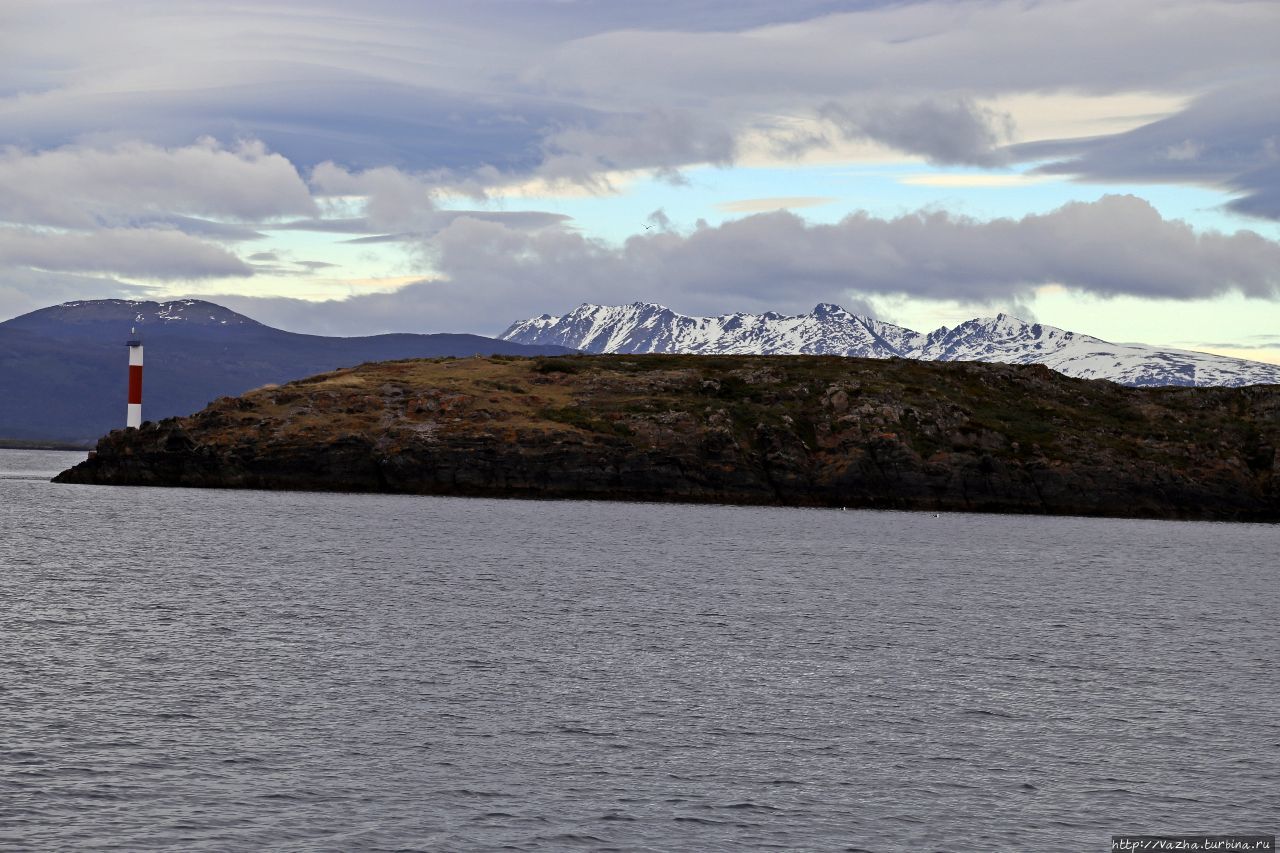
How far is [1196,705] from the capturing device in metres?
50.2

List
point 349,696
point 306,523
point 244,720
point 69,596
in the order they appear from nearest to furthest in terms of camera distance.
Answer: point 244,720 < point 349,696 < point 69,596 < point 306,523

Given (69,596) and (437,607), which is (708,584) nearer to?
(437,607)

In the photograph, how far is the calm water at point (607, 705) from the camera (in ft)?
108

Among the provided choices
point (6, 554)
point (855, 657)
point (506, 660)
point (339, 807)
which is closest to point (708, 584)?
point (855, 657)

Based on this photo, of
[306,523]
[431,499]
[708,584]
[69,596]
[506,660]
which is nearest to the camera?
[506,660]

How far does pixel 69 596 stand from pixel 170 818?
46.7 m

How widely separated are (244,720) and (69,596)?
36.6 metres

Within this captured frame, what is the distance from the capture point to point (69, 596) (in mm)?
73688

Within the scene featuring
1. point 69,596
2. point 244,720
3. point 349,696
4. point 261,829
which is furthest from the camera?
point 69,596

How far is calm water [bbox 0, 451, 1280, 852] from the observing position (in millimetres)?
32875

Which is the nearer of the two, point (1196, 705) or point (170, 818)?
point (170, 818)

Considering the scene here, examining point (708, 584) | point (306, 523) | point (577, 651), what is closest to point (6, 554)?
point (306, 523)

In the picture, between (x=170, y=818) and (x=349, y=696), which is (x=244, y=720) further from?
(x=170, y=818)

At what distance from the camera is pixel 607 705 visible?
47000 millimetres
